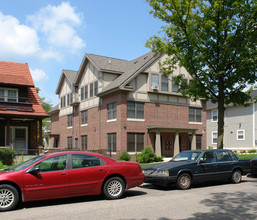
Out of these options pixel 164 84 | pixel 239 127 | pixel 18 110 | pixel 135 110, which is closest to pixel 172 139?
pixel 135 110

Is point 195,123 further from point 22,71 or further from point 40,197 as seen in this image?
point 40,197

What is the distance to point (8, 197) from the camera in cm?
782

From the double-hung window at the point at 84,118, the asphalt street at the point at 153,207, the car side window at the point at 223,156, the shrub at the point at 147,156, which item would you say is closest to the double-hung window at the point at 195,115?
the shrub at the point at 147,156

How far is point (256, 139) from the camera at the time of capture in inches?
1371

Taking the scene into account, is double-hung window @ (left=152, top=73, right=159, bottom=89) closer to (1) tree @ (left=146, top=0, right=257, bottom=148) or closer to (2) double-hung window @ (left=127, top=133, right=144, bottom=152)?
(2) double-hung window @ (left=127, top=133, right=144, bottom=152)

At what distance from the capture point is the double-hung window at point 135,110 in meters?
26.1

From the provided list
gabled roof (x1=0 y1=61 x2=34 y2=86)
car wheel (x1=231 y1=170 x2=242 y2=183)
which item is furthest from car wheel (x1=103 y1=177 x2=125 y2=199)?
gabled roof (x1=0 y1=61 x2=34 y2=86)

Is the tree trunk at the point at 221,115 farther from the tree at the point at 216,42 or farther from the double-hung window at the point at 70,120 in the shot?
the double-hung window at the point at 70,120

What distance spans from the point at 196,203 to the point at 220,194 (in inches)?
71.9

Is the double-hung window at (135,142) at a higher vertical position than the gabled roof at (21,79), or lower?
lower

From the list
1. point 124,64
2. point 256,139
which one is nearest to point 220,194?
point 124,64

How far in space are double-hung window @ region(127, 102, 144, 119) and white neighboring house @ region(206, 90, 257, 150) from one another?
51.9ft

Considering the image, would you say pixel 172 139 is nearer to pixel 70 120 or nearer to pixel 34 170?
pixel 70 120

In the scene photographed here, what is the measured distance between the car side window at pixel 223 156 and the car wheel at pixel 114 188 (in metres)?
5.01
